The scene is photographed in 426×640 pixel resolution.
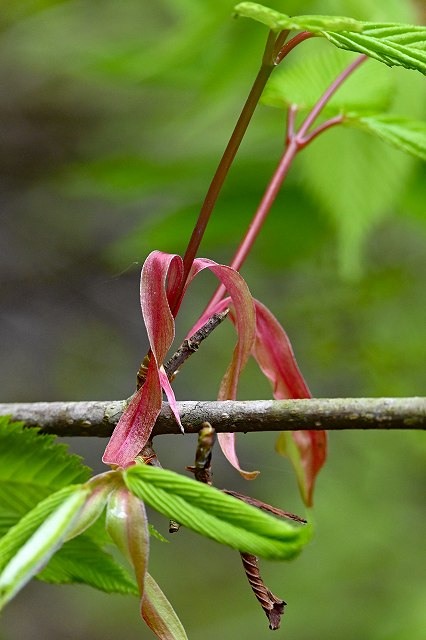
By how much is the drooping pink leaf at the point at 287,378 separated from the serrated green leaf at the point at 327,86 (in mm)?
361

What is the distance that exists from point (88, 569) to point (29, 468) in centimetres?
9

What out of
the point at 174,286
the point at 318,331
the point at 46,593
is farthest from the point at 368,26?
the point at 46,593

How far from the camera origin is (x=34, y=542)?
1.31 ft

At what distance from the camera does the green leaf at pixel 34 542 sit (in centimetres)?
38

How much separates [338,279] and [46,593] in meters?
2.19

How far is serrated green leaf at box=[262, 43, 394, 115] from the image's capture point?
2.95 ft

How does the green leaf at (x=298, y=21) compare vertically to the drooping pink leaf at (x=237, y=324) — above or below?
above

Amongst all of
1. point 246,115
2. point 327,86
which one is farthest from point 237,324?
point 327,86

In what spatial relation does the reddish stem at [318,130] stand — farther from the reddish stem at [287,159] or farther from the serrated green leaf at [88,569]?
the serrated green leaf at [88,569]

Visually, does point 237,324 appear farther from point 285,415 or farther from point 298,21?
point 298,21

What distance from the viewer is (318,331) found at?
1752mm

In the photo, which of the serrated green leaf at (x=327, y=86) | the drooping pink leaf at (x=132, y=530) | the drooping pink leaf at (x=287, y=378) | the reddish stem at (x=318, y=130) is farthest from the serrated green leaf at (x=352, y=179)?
the drooping pink leaf at (x=132, y=530)

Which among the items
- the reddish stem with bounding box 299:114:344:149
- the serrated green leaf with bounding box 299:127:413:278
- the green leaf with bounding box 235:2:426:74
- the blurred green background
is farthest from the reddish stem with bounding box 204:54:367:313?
the serrated green leaf with bounding box 299:127:413:278

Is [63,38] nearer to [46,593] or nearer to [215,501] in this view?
[215,501]
